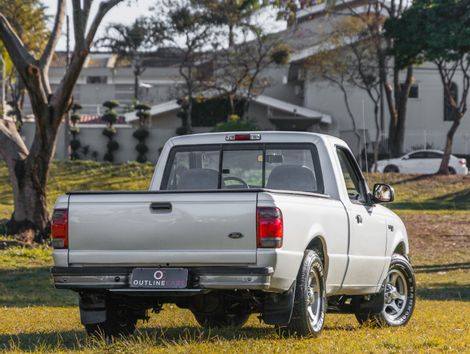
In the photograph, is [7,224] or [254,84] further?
[254,84]

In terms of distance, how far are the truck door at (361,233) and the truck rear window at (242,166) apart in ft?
1.75

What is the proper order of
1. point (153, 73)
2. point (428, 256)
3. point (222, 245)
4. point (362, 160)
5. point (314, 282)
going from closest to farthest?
1. point (222, 245)
2. point (314, 282)
3. point (428, 256)
4. point (362, 160)
5. point (153, 73)

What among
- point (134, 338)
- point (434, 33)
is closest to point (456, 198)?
point (434, 33)

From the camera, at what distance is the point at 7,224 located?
22.8 metres

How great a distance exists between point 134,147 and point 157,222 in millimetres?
40425

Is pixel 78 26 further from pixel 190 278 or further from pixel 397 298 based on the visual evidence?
pixel 190 278

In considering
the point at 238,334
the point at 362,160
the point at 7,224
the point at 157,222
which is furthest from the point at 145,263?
the point at 362,160

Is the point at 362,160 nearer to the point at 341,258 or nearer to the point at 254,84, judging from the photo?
the point at 254,84

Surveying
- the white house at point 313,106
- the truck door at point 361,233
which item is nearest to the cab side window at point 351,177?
the truck door at point 361,233

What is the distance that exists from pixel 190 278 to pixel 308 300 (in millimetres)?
1144

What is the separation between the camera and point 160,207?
29.5ft

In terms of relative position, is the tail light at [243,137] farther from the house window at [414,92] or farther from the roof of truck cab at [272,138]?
the house window at [414,92]

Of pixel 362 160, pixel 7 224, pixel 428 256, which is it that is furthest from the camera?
pixel 362 160

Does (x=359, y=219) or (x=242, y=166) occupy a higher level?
(x=242, y=166)
